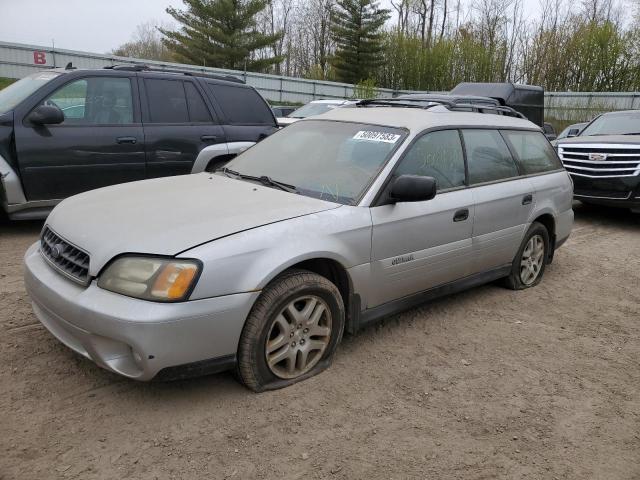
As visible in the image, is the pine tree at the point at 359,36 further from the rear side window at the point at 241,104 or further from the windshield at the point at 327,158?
A: the windshield at the point at 327,158

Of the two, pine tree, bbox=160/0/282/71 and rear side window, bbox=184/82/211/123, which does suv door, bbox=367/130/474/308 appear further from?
pine tree, bbox=160/0/282/71

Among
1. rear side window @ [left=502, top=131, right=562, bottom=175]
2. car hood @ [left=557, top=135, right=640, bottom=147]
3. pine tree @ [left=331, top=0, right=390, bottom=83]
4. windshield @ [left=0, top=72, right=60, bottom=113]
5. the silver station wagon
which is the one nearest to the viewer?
the silver station wagon

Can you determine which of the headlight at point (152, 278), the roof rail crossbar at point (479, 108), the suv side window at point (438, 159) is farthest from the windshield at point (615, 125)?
the headlight at point (152, 278)

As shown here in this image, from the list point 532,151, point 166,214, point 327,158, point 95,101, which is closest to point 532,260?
point 532,151

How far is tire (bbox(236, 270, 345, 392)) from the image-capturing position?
2916mm

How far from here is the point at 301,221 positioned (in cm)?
313

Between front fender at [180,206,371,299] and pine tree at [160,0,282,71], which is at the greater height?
pine tree at [160,0,282,71]

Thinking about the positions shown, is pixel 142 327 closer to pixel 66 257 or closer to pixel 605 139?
pixel 66 257

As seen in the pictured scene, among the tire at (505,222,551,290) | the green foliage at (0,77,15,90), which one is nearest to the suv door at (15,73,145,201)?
the tire at (505,222,551,290)

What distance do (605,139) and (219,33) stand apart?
33170mm

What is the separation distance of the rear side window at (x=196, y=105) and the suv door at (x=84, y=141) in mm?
649

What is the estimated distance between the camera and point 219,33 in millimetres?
37281

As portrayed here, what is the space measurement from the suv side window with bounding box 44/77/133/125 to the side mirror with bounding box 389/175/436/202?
3.77 meters

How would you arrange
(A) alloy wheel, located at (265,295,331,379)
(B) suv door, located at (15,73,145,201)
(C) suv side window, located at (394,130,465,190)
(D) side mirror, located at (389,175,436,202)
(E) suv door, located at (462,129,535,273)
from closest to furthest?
(A) alloy wheel, located at (265,295,331,379) → (D) side mirror, located at (389,175,436,202) → (C) suv side window, located at (394,130,465,190) → (E) suv door, located at (462,129,535,273) → (B) suv door, located at (15,73,145,201)
